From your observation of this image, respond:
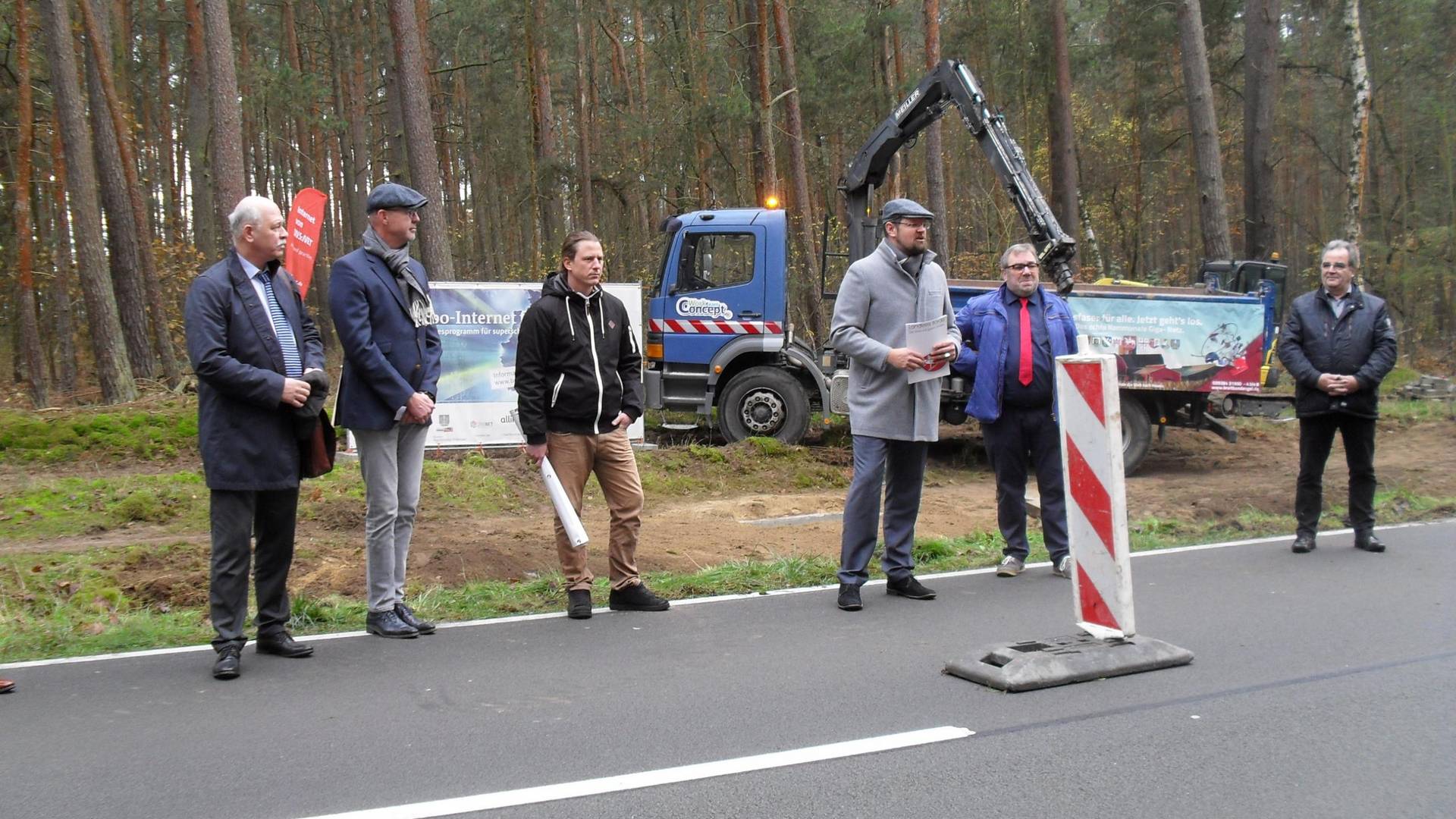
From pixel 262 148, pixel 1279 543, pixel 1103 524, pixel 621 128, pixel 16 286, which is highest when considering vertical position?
pixel 262 148

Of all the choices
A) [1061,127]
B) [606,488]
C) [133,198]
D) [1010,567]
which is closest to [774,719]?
[606,488]

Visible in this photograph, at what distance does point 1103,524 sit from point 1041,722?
1138mm

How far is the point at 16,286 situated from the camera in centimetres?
2206

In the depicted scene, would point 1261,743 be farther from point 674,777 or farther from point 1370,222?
point 1370,222

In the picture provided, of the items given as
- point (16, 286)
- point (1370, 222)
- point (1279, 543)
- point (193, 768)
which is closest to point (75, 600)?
point (193, 768)

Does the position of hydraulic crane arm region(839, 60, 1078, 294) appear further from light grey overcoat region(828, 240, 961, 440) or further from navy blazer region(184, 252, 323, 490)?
navy blazer region(184, 252, 323, 490)

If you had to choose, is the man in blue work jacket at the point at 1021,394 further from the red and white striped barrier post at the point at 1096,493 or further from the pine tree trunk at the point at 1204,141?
the pine tree trunk at the point at 1204,141

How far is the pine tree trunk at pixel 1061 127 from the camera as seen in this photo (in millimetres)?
23719

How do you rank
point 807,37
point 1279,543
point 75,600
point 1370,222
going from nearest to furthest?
point 75,600 < point 1279,543 < point 807,37 < point 1370,222

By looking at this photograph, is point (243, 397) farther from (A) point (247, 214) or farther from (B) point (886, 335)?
(B) point (886, 335)

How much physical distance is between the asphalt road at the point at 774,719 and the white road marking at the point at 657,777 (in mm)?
47

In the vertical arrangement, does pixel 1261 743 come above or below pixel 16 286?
below

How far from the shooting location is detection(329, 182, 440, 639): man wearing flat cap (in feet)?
19.2

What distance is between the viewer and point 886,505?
6.84 metres
